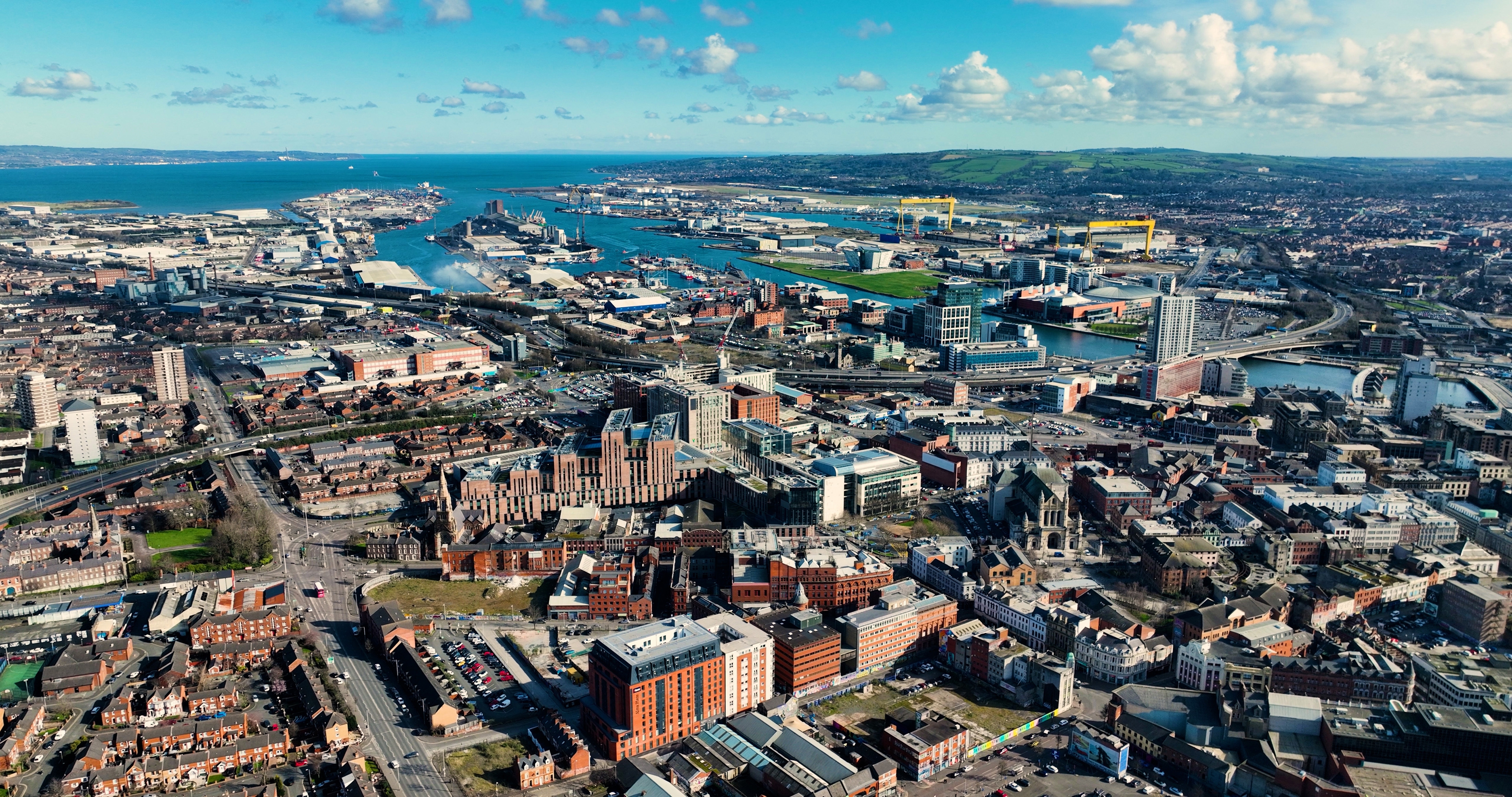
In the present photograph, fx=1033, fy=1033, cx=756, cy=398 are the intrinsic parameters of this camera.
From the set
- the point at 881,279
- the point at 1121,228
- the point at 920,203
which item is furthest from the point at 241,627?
the point at 920,203

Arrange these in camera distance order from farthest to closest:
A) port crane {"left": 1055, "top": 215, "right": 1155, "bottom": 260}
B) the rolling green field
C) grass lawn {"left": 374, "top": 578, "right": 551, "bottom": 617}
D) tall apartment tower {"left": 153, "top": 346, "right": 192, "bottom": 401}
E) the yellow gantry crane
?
the rolling green field < the yellow gantry crane < port crane {"left": 1055, "top": 215, "right": 1155, "bottom": 260} < tall apartment tower {"left": 153, "top": 346, "right": 192, "bottom": 401} < grass lawn {"left": 374, "top": 578, "right": 551, "bottom": 617}

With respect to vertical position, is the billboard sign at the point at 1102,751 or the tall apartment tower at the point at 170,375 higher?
the tall apartment tower at the point at 170,375

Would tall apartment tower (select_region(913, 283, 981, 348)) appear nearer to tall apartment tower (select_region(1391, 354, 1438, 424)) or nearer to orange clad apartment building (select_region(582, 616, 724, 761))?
tall apartment tower (select_region(1391, 354, 1438, 424))

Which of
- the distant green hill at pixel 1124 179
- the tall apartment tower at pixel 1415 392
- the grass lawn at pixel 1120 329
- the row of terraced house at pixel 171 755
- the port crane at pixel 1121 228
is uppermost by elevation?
the distant green hill at pixel 1124 179

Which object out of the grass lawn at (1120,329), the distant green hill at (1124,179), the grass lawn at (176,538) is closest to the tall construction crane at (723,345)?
the grass lawn at (176,538)

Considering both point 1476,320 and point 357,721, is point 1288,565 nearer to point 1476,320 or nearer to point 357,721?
point 357,721

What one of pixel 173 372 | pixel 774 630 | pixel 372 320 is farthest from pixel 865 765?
pixel 372 320

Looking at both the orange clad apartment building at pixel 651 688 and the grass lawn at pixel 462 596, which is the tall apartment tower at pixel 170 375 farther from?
the orange clad apartment building at pixel 651 688

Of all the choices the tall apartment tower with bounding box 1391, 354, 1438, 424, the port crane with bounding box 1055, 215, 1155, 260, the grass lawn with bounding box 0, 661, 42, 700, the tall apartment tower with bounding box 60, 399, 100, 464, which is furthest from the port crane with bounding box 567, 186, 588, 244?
the grass lawn with bounding box 0, 661, 42, 700
